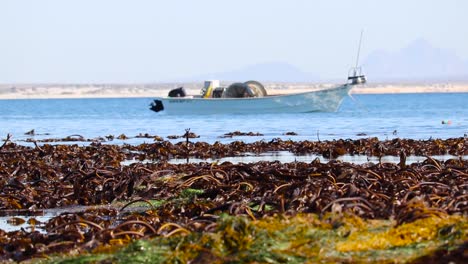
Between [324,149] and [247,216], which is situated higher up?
[247,216]

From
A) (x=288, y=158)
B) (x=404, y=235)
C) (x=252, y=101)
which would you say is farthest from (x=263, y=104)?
(x=404, y=235)

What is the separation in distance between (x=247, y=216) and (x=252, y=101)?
50605mm

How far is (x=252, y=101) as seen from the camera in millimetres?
58719

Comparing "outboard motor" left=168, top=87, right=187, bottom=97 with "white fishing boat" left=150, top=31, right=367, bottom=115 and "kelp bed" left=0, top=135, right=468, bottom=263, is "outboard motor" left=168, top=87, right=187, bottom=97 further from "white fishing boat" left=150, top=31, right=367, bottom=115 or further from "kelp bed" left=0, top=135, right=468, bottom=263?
"kelp bed" left=0, top=135, right=468, bottom=263

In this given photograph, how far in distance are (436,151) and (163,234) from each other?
599 inches

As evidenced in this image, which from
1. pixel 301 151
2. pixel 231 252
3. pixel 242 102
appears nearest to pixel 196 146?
pixel 301 151

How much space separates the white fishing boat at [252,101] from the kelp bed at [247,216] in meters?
44.1

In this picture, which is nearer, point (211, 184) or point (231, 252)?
point (231, 252)

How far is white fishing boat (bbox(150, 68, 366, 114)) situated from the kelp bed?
44.1 metres

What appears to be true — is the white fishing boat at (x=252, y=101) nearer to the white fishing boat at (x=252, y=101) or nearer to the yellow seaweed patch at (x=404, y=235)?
the white fishing boat at (x=252, y=101)

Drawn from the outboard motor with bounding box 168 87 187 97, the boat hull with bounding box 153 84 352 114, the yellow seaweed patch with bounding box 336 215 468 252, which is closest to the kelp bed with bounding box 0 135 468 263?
the yellow seaweed patch with bounding box 336 215 468 252

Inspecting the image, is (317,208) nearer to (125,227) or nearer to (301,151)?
(125,227)

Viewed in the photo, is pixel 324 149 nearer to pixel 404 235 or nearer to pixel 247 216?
pixel 247 216

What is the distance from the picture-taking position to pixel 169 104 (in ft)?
204
